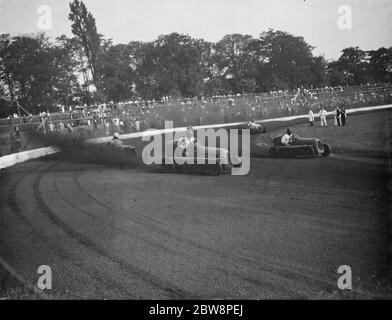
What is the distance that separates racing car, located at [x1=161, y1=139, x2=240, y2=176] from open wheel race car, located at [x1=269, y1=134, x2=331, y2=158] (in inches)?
106

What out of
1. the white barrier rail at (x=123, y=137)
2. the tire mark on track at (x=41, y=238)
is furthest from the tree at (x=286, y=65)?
the tire mark on track at (x=41, y=238)

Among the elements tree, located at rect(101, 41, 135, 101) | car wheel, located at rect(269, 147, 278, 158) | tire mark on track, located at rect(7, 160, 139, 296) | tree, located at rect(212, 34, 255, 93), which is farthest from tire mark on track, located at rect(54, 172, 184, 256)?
tree, located at rect(212, 34, 255, 93)

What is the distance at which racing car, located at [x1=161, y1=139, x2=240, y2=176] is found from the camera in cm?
Answer: 1148

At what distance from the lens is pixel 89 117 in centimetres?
2283

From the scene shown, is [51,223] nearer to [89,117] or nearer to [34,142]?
[34,142]

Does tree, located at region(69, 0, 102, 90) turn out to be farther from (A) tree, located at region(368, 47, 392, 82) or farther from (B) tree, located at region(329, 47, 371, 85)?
(B) tree, located at region(329, 47, 371, 85)

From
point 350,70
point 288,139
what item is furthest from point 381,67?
point 288,139

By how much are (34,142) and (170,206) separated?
1394 cm

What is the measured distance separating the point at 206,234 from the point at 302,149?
304 inches

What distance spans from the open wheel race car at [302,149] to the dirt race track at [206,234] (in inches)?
82.0

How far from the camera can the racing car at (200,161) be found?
11.5m

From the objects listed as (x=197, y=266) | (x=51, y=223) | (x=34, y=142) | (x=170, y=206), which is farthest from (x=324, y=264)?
(x=34, y=142)

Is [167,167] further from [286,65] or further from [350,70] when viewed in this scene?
[350,70]
